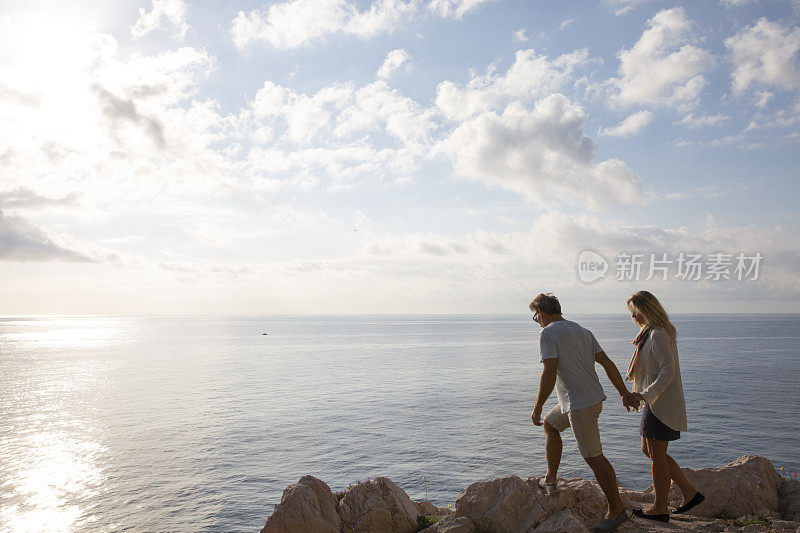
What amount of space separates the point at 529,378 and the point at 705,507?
143 ft

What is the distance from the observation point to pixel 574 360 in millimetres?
6062

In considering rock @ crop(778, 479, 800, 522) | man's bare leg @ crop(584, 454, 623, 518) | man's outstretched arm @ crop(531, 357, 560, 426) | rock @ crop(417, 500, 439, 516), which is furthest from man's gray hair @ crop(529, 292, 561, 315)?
rock @ crop(778, 479, 800, 522)

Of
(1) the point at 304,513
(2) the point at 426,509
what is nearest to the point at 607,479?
(2) the point at 426,509

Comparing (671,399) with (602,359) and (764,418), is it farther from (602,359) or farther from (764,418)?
(764,418)

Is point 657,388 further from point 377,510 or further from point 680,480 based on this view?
point 377,510

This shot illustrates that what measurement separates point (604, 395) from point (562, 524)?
1.60 meters

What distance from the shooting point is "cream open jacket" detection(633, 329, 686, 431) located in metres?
6.16

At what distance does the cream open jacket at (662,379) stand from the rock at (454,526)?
2.73 metres

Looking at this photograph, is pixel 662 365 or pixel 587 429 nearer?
pixel 587 429

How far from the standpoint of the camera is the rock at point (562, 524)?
6.12m

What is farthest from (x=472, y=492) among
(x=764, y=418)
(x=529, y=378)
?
(x=529, y=378)

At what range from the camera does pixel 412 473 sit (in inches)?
768

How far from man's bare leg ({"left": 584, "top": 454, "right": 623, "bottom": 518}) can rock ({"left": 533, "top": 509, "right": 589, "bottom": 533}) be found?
0.44 m

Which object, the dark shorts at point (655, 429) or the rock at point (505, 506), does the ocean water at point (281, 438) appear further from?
the dark shorts at point (655, 429)
